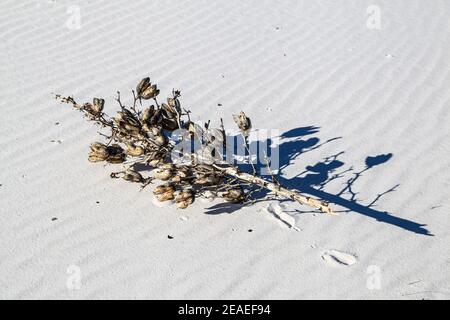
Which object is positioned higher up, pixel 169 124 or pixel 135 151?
pixel 169 124

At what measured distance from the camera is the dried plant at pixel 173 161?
274cm

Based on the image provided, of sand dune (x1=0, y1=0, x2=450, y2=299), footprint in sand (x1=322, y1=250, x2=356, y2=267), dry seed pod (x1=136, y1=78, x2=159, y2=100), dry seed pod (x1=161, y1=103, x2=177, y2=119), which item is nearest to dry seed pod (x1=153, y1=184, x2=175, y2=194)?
sand dune (x1=0, y1=0, x2=450, y2=299)

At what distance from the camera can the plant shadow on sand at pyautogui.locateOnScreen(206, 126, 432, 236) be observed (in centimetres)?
279

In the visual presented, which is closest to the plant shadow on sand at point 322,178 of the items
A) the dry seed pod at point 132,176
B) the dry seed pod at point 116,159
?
the dry seed pod at point 132,176

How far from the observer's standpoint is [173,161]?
307cm

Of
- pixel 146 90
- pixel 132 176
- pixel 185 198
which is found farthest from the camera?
pixel 146 90

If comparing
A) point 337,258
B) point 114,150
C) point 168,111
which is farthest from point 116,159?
point 337,258

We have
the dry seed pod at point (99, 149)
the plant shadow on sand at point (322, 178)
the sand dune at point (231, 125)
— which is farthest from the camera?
the dry seed pod at point (99, 149)

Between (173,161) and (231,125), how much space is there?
0.62m

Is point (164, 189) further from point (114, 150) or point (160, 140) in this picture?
point (114, 150)

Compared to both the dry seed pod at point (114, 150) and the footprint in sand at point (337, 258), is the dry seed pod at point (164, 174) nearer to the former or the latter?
the dry seed pod at point (114, 150)

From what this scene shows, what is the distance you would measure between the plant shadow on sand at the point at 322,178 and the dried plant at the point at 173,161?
0.10m

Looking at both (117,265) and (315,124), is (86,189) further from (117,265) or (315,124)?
(315,124)
